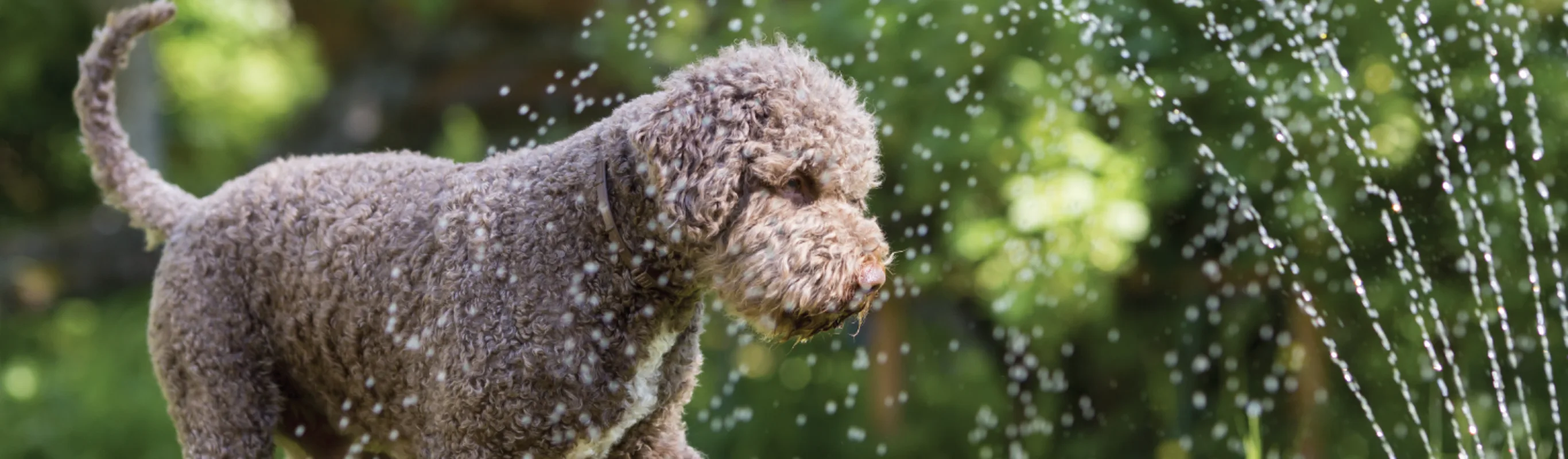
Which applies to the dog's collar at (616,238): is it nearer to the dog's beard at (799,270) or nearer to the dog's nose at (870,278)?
the dog's beard at (799,270)

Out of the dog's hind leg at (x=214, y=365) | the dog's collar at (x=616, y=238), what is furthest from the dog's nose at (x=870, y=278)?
the dog's hind leg at (x=214, y=365)

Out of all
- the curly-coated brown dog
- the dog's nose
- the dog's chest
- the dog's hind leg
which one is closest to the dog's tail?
the curly-coated brown dog

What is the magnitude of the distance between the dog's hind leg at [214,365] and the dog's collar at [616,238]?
3.25 ft

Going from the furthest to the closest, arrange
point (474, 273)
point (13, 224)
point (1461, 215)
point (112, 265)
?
point (13, 224) → point (112, 265) → point (1461, 215) → point (474, 273)

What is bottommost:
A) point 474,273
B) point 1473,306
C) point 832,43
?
point 1473,306

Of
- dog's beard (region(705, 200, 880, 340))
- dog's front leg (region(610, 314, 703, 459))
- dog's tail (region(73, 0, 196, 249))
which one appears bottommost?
dog's front leg (region(610, 314, 703, 459))

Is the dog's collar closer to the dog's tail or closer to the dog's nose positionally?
the dog's nose

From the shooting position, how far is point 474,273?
2.38 metres

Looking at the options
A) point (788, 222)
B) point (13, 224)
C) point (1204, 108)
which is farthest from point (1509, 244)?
point (13, 224)

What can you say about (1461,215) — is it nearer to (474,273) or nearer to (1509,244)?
(1509,244)

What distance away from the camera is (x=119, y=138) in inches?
125

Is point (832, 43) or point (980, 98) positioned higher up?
point (832, 43)

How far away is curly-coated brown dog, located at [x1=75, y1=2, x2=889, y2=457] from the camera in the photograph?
85.8 inches

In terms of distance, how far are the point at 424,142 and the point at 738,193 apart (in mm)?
6858
